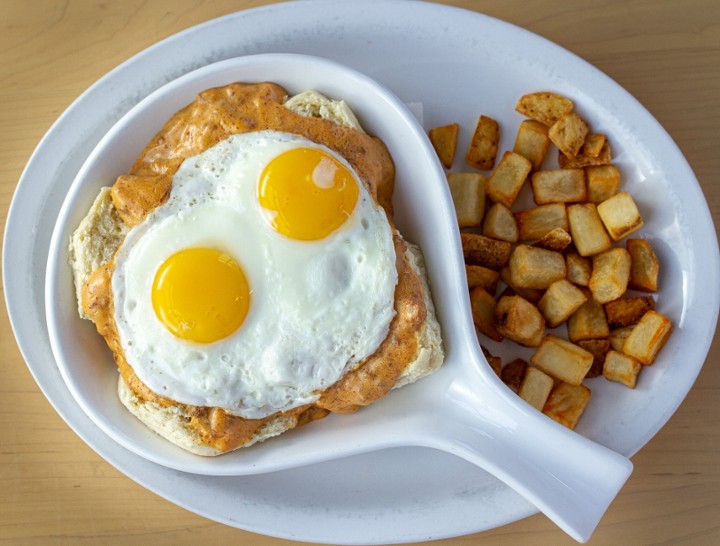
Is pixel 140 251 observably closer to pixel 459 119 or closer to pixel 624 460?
pixel 459 119

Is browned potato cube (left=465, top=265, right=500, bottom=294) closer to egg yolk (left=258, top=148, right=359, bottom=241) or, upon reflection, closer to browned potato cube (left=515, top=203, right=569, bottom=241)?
browned potato cube (left=515, top=203, right=569, bottom=241)

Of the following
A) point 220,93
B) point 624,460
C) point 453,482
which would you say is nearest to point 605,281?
point 624,460

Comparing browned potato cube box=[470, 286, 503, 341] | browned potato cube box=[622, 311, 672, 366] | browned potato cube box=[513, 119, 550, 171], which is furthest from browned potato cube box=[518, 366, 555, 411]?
browned potato cube box=[513, 119, 550, 171]

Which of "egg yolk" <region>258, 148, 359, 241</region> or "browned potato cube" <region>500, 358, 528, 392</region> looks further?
"browned potato cube" <region>500, 358, 528, 392</region>

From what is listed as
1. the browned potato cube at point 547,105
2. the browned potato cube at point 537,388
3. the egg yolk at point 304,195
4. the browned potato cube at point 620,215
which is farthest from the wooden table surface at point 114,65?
the egg yolk at point 304,195

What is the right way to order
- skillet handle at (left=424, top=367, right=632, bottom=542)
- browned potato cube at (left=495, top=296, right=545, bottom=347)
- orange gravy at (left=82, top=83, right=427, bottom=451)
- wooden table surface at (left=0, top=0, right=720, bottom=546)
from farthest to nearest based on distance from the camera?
wooden table surface at (left=0, top=0, right=720, bottom=546) → browned potato cube at (left=495, top=296, right=545, bottom=347) → orange gravy at (left=82, top=83, right=427, bottom=451) → skillet handle at (left=424, top=367, right=632, bottom=542)

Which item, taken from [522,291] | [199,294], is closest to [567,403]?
[522,291]

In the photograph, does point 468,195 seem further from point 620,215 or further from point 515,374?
point 515,374
